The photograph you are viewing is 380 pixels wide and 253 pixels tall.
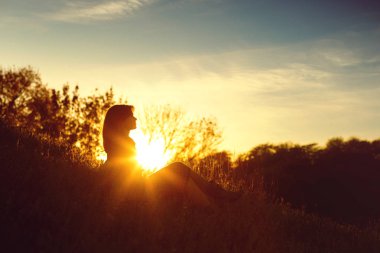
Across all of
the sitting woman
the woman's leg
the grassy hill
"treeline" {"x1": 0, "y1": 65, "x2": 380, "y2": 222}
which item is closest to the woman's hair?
the sitting woman

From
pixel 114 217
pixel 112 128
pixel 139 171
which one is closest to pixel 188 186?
pixel 139 171

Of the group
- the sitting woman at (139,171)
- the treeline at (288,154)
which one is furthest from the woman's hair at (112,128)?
the treeline at (288,154)

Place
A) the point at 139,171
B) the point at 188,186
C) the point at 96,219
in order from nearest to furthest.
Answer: the point at 96,219
the point at 139,171
the point at 188,186

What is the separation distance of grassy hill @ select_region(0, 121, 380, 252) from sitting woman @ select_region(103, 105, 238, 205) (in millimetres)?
298

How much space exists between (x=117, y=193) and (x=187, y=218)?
112 cm

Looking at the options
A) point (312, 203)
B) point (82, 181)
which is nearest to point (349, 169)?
point (312, 203)

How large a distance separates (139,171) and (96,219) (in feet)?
7.29

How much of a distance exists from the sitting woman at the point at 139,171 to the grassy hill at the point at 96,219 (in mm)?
298

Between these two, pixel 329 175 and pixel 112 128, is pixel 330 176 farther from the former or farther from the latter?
pixel 112 128

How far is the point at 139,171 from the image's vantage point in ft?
24.6

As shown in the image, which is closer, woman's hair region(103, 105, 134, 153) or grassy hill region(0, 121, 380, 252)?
grassy hill region(0, 121, 380, 252)

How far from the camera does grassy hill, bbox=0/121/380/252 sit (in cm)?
480

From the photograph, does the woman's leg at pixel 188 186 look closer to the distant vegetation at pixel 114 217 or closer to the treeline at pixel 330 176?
the distant vegetation at pixel 114 217

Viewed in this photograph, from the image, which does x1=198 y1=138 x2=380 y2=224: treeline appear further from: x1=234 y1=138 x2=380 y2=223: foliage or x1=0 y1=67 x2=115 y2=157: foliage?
x1=0 y1=67 x2=115 y2=157: foliage
